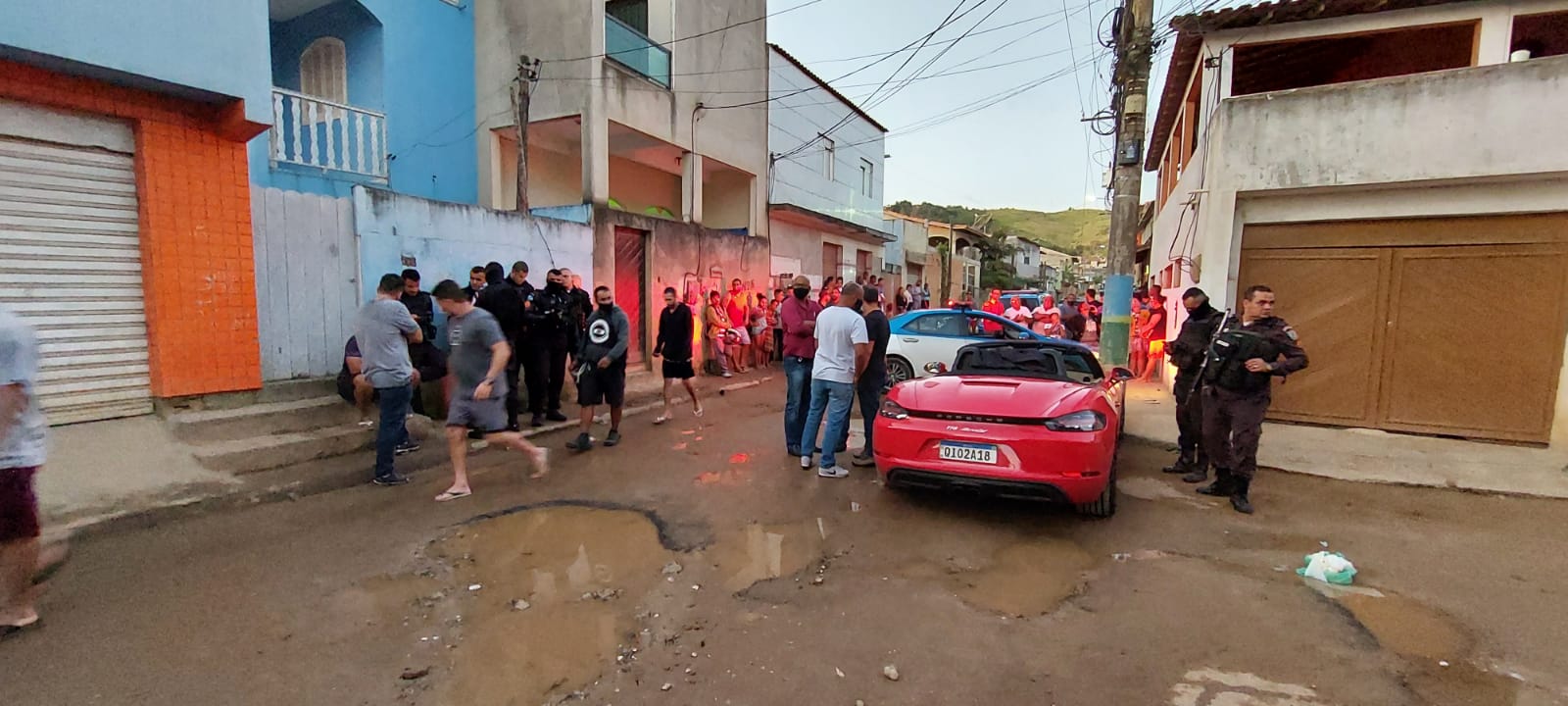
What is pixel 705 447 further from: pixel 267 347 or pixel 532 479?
pixel 267 347

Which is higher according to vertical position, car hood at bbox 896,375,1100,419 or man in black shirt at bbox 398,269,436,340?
man in black shirt at bbox 398,269,436,340

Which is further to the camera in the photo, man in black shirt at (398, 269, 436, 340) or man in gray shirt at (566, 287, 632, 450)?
man in black shirt at (398, 269, 436, 340)

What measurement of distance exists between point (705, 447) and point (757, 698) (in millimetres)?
4230

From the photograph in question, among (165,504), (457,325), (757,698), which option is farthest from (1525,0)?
(165,504)

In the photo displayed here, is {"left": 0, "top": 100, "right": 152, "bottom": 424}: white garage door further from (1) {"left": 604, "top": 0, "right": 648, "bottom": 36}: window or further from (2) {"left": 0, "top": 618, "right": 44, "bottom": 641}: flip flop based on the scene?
(1) {"left": 604, "top": 0, "right": 648, "bottom": 36}: window

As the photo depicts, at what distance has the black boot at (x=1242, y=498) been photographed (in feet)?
16.4

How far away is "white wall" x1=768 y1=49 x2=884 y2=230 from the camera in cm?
1645

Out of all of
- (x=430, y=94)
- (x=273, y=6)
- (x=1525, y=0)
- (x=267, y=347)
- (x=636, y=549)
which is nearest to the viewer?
(x=636, y=549)

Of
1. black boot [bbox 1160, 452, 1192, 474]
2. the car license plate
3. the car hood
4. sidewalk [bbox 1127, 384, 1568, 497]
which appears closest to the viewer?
the car license plate

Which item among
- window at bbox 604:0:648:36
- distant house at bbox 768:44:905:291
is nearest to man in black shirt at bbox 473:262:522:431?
window at bbox 604:0:648:36

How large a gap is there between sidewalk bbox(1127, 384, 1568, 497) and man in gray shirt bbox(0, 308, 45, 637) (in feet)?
27.4

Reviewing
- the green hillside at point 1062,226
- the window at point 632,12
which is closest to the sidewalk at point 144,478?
the window at point 632,12

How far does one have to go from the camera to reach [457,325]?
515 centimetres

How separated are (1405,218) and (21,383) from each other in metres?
11.1
